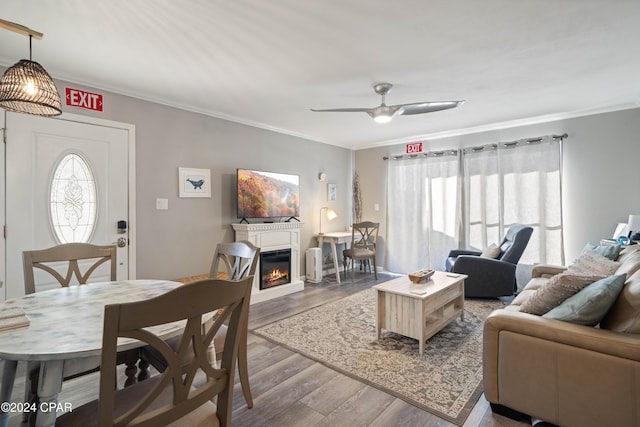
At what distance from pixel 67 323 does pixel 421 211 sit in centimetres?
→ 498

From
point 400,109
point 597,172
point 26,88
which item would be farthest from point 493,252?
point 26,88

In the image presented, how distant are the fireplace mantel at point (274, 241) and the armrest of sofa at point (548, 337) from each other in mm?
2660

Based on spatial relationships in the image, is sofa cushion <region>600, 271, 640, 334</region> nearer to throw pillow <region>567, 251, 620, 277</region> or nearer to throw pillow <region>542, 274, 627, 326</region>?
throw pillow <region>542, 274, 627, 326</region>

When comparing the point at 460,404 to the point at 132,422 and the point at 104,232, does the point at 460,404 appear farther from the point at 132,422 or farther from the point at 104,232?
the point at 104,232

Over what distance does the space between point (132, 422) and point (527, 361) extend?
6.27 feet

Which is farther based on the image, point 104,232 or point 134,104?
point 134,104

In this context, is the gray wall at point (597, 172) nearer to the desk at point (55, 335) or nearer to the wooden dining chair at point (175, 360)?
the wooden dining chair at point (175, 360)

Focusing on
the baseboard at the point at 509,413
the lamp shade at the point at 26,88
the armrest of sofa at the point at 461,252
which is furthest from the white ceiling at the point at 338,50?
the baseboard at the point at 509,413

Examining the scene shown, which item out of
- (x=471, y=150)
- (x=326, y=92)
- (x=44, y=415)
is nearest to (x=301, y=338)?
(x=44, y=415)

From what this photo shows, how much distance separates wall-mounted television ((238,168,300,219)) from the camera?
161 inches

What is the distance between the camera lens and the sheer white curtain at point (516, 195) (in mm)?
4137

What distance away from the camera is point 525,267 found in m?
4.34

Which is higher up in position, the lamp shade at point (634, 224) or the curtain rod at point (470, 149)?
the curtain rod at point (470, 149)

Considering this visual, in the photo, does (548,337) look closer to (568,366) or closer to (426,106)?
(568,366)
